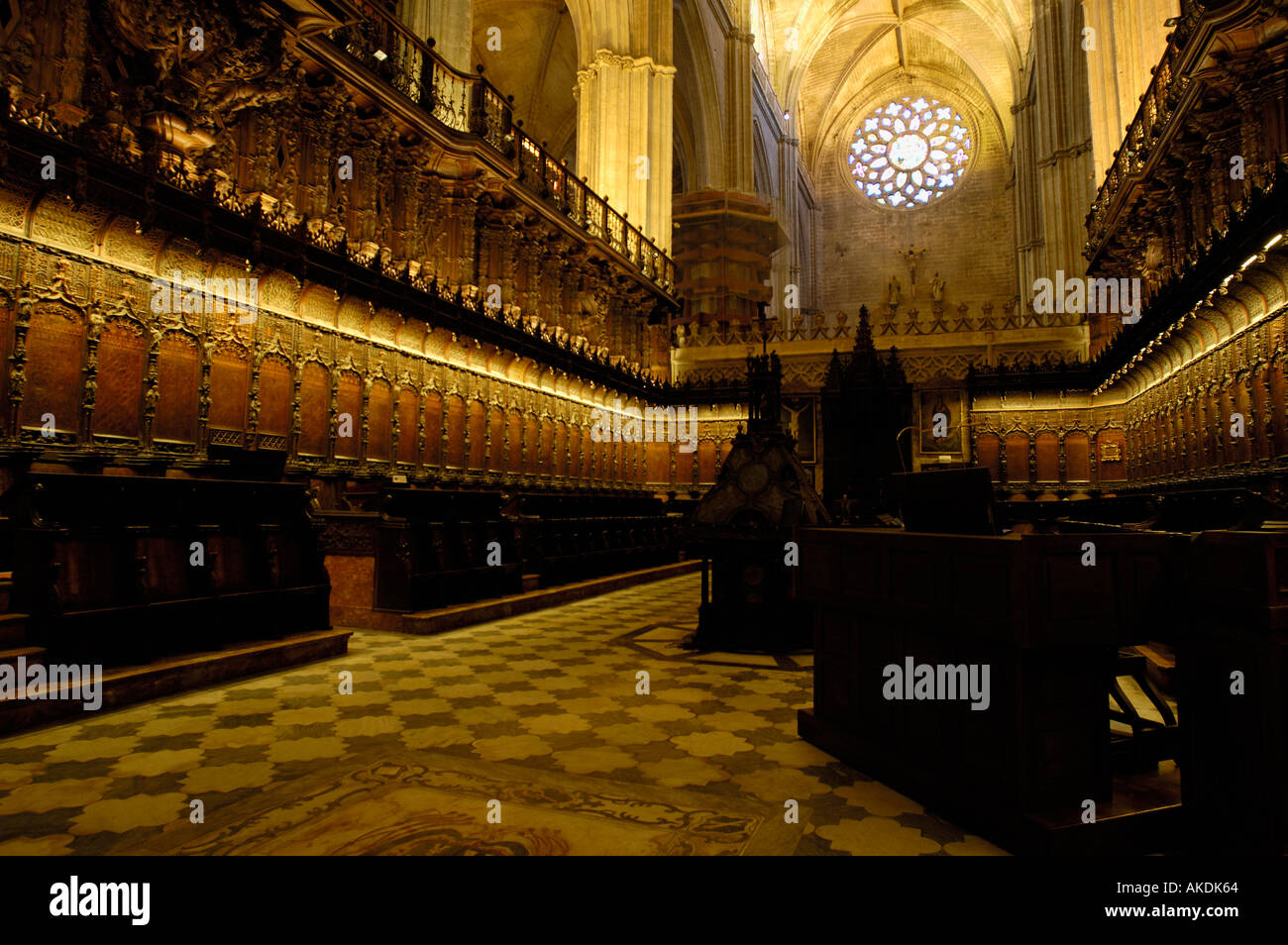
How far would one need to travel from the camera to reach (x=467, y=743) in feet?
9.73

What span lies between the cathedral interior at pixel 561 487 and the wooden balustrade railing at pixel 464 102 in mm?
108

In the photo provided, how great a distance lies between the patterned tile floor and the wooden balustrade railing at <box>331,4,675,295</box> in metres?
8.57

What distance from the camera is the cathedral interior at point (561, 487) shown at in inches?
79.6

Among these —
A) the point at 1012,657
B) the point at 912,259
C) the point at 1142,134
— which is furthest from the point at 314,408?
the point at 912,259

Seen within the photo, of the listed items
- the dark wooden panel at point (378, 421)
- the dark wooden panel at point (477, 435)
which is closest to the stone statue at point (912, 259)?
the dark wooden panel at point (477, 435)

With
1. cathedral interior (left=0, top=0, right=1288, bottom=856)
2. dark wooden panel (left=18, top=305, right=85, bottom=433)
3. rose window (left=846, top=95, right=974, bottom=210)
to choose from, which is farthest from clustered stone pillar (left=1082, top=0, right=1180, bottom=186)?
rose window (left=846, top=95, right=974, bottom=210)

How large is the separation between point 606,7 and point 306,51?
12.9m

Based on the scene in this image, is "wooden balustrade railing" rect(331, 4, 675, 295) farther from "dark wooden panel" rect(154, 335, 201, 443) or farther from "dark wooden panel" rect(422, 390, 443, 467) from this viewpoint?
"dark wooden panel" rect(154, 335, 201, 443)

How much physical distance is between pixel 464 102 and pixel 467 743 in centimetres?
1141

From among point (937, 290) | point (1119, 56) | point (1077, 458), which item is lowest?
point (1077, 458)

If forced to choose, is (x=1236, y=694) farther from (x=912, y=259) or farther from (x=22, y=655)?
(x=912, y=259)

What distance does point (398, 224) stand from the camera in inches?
423

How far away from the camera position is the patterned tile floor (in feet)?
Result: 7.11
